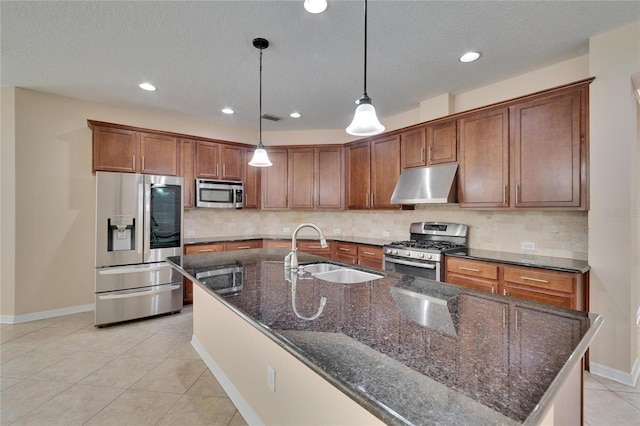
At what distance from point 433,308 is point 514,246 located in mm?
2407

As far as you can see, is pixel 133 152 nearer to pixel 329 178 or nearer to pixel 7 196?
pixel 7 196

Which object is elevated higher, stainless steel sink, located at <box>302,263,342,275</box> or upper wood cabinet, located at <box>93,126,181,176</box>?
upper wood cabinet, located at <box>93,126,181,176</box>

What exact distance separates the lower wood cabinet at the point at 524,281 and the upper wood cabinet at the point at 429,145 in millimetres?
1220

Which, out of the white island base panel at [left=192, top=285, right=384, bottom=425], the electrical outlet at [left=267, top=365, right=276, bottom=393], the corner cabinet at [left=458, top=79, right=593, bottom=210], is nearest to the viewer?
the white island base panel at [left=192, top=285, right=384, bottom=425]

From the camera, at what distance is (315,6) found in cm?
196

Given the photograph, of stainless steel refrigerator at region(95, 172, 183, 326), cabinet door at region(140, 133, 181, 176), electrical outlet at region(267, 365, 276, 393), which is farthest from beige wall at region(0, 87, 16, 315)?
electrical outlet at region(267, 365, 276, 393)

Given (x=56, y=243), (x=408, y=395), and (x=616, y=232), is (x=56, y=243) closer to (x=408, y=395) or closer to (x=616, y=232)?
(x=408, y=395)

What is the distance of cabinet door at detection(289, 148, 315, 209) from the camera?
4.80 meters

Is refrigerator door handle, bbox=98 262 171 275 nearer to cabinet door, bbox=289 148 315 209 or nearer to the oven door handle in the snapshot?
cabinet door, bbox=289 148 315 209


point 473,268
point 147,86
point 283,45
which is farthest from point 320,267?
point 147,86

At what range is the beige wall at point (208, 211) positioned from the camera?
2262 millimetres

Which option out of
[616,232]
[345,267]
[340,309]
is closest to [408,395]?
[340,309]

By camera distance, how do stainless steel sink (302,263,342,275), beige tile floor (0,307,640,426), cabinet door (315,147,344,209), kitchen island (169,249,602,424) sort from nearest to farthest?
kitchen island (169,249,602,424) < beige tile floor (0,307,640,426) < stainless steel sink (302,263,342,275) < cabinet door (315,147,344,209)

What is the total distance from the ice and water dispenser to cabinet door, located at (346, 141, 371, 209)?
9.72 feet
